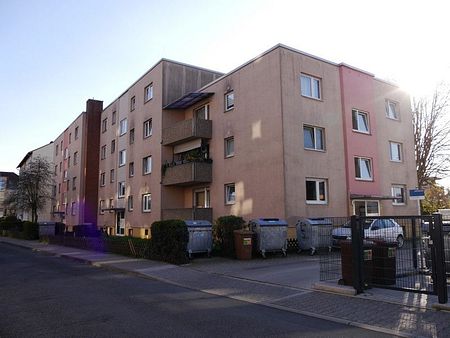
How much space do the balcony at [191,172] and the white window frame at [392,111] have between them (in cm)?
1159

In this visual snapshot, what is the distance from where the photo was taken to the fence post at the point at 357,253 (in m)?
8.45

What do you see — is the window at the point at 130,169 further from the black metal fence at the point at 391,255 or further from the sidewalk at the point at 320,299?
the black metal fence at the point at 391,255

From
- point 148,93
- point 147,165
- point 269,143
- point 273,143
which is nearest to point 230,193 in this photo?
point 269,143


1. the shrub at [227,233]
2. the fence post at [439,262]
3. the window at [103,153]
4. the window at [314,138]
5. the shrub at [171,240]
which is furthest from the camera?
the window at [103,153]

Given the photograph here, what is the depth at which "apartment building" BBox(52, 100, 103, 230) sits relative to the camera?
41.8 m

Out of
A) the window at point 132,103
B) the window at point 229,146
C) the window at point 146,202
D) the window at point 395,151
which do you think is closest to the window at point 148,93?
the window at point 132,103

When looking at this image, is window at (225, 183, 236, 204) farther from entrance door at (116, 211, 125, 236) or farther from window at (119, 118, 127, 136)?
window at (119, 118, 127, 136)

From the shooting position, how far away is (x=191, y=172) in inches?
946

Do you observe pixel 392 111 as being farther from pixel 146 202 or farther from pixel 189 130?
pixel 146 202

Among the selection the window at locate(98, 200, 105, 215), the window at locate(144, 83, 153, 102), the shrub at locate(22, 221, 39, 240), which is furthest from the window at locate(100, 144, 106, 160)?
the window at locate(144, 83, 153, 102)

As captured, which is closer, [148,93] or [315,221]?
[315,221]

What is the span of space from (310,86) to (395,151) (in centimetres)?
818

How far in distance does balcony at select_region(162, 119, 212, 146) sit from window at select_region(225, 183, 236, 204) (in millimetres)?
3489

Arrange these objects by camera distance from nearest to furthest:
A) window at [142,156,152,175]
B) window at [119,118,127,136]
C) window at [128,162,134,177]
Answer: window at [142,156,152,175] < window at [128,162,134,177] < window at [119,118,127,136]
